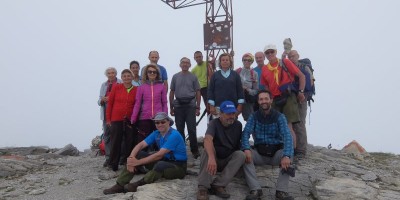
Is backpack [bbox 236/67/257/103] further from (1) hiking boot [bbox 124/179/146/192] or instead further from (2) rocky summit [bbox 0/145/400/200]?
(1) hiking boot [bbox 124/179/146/192]

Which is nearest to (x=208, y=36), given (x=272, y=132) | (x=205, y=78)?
(x=205, y=78)

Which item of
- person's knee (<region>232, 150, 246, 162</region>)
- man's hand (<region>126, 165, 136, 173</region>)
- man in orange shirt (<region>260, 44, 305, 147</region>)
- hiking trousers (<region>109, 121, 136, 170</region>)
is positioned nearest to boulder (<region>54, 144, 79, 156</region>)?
hiking trousers (<region>109, 121, 136, 170</region>)

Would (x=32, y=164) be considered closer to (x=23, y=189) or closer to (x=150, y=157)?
(x=23, y=189)

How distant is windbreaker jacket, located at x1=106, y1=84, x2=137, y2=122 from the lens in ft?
23.8

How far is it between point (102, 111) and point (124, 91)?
113cm

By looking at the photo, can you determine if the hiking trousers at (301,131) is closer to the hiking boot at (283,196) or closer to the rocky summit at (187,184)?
the rocky summit at (187,184)

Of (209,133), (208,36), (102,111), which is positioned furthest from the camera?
(208,36)

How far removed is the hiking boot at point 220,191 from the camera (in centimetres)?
561

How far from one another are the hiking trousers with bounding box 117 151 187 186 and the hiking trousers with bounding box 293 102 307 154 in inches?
111

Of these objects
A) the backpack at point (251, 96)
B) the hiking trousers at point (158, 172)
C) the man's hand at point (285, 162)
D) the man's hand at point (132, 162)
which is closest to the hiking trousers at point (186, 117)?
A: the backpack at point (251, 96)

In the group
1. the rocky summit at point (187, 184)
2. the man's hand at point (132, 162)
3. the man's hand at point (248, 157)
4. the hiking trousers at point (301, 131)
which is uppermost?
the hiking trousers at point (301, 131)

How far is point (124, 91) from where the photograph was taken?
7301 millimetres

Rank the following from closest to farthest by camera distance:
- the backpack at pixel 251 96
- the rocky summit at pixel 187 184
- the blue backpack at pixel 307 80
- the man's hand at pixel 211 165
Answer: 1. the man's hand at pixel 211 165
2. the rocky summit at pixel 187 184
3. the blue backpack at pixel 307 80
4. the backpack at pixel 251 96

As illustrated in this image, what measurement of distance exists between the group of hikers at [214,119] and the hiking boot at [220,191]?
0.02 metres
